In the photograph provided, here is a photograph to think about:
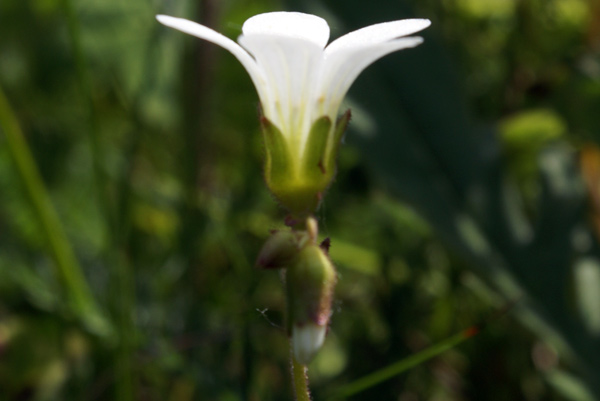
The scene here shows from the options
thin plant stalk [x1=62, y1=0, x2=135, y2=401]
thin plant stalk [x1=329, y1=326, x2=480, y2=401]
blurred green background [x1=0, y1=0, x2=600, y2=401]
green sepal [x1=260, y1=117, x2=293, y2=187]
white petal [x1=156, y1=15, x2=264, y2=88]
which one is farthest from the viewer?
blurred green background [x1=0, y1=0, x2=600, y2=401]

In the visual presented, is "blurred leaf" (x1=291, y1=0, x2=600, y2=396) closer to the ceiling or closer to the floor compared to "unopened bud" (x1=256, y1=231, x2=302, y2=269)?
closer to the floor

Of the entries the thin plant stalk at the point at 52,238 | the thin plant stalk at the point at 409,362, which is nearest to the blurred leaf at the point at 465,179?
the thin plant stalk at the point at 409,362

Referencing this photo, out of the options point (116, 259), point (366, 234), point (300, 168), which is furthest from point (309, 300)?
point (366, 234)

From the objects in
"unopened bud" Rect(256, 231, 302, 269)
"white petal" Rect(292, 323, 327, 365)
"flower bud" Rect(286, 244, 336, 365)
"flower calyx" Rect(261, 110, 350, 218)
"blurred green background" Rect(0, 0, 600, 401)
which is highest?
"flower calyx" Rect(261, 110, 350, 218)

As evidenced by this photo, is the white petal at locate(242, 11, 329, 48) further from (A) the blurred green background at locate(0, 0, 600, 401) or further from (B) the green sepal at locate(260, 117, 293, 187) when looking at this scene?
(A) the blurred green background at locate(0, 0, 600, 401)

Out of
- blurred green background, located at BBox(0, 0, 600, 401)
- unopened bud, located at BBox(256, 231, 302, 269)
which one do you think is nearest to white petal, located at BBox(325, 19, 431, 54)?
unopened bud, located at BBox(256, 231, 302, 269)

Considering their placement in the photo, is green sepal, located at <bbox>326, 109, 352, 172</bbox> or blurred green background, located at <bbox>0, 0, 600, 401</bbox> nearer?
green sepal, located at <bbox>326, 109, 352, 172</bbox>

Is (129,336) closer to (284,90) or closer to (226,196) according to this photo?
(284,90)
